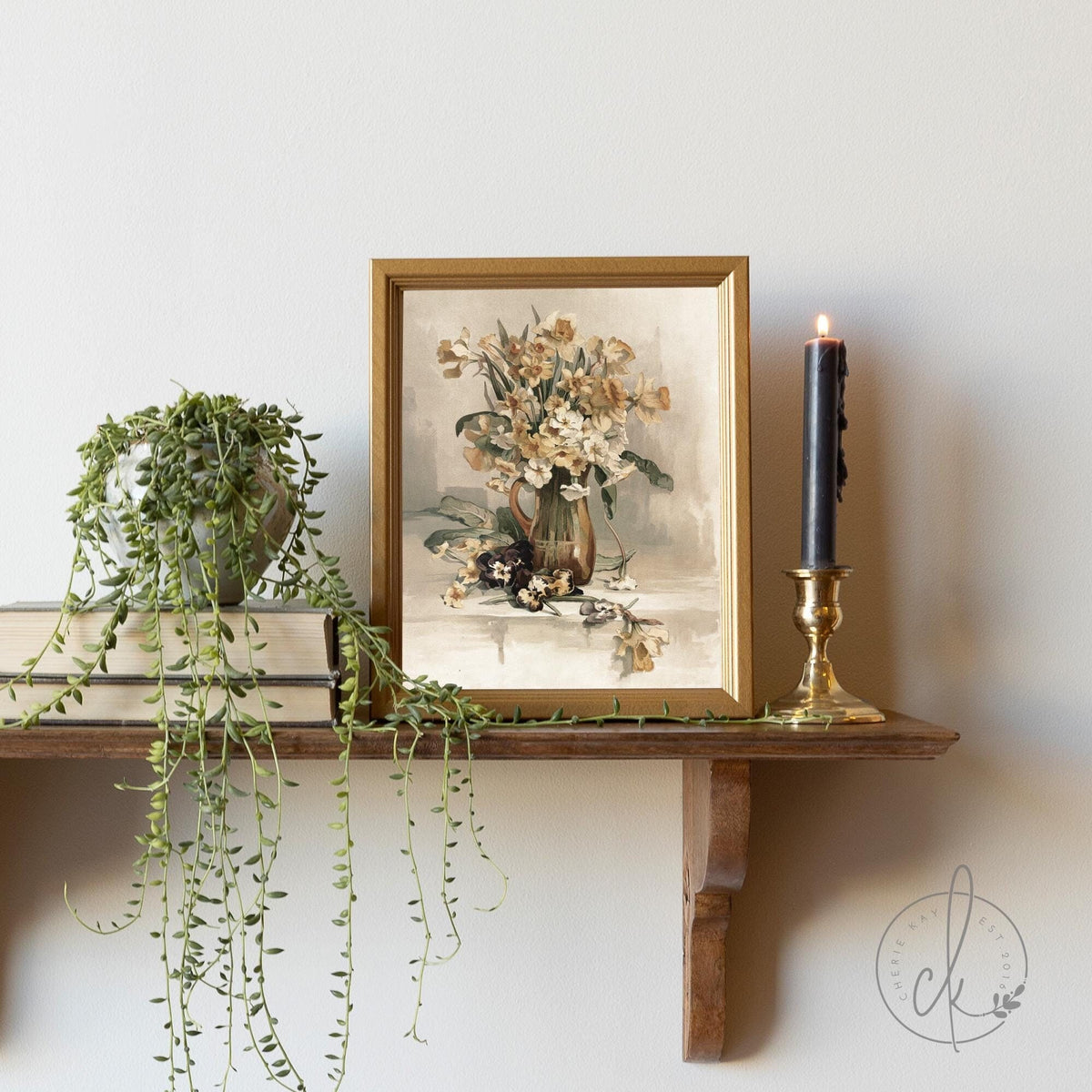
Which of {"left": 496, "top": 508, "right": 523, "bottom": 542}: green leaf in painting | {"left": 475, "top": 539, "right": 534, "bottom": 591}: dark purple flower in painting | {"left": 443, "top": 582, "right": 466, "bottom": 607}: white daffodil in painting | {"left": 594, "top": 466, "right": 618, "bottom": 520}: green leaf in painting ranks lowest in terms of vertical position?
{"left": 443, "top": 582, "right": 466, "bottom": 607}: white daffodil in painting

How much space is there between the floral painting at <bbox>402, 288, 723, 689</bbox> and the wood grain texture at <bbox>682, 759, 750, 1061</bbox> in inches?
3.1

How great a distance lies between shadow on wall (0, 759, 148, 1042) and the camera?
2.71ft

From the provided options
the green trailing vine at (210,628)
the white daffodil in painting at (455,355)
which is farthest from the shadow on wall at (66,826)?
the white daffodil in painting at (455,355)

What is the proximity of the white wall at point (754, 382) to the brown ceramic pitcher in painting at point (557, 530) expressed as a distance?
164 mm

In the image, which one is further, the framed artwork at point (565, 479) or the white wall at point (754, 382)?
the white wall at point (754, 382)

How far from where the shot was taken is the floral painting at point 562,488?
28.4 inches

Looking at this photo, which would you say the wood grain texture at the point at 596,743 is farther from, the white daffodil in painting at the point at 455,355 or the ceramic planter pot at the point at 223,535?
the white daffodil in painting at the point at 455,355

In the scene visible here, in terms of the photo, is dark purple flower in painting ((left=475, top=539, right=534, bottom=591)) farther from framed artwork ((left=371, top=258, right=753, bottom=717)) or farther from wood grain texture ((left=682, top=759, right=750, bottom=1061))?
wood grain texture ((left=682, top=759, right=750, bottom=1061))

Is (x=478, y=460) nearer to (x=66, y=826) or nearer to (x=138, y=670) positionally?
(x=138, y=670)

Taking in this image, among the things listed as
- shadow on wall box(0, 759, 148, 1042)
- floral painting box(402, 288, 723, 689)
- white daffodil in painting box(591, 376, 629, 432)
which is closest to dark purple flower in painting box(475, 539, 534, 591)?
floral painting box(402, 288, 723, 689)

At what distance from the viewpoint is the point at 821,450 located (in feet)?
2.34

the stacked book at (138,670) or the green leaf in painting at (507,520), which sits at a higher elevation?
the green leaf in painting at (507,520)

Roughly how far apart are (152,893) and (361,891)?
0.54 ft

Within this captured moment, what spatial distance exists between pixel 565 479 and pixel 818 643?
0.22 metres
